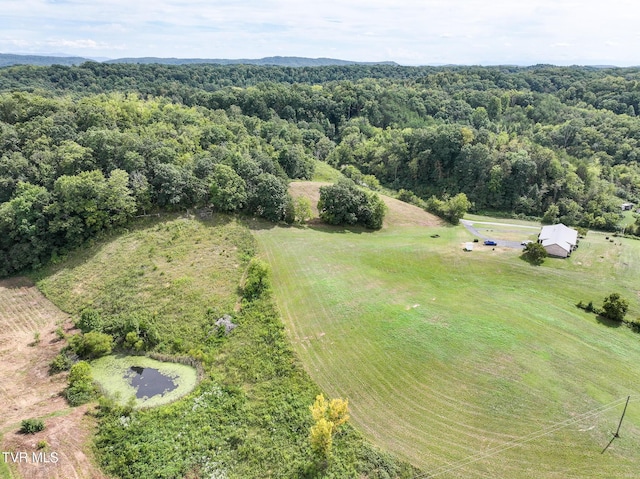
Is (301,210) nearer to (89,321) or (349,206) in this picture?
(349,206)

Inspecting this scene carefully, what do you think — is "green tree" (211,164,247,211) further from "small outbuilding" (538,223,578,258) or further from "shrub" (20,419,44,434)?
"small outbuilding" (538,223,578,258)

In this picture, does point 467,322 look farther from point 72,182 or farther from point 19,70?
point 19,70

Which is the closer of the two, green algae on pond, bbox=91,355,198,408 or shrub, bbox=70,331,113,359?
green algae on pond, bbox=91,355,198,408

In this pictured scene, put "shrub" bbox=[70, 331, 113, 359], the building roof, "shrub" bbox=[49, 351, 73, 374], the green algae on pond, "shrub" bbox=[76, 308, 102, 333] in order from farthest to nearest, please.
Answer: the building roof → "shrub" bbox=[76, 308, 102, 333] → "shrub" bbox=[70, 331, 113, 359] → "shrub" bbox=[49, 351, 73, 374] → the green algae on pond

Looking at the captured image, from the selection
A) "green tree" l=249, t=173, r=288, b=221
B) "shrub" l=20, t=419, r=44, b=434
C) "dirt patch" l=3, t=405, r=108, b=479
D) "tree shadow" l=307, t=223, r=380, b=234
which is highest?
"green tree" l=249, t=173, r=288, b=221

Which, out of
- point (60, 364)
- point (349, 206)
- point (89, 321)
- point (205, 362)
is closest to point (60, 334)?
point (89, 321)

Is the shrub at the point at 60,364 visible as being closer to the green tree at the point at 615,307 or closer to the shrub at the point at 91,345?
the shrub at the point at 91,345

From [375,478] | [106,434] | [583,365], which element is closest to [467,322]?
[583,365]

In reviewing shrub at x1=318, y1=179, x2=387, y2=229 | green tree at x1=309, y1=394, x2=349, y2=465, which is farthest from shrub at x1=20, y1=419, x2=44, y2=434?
shrub at x1=318, y1=179, x2=387, y2=229
